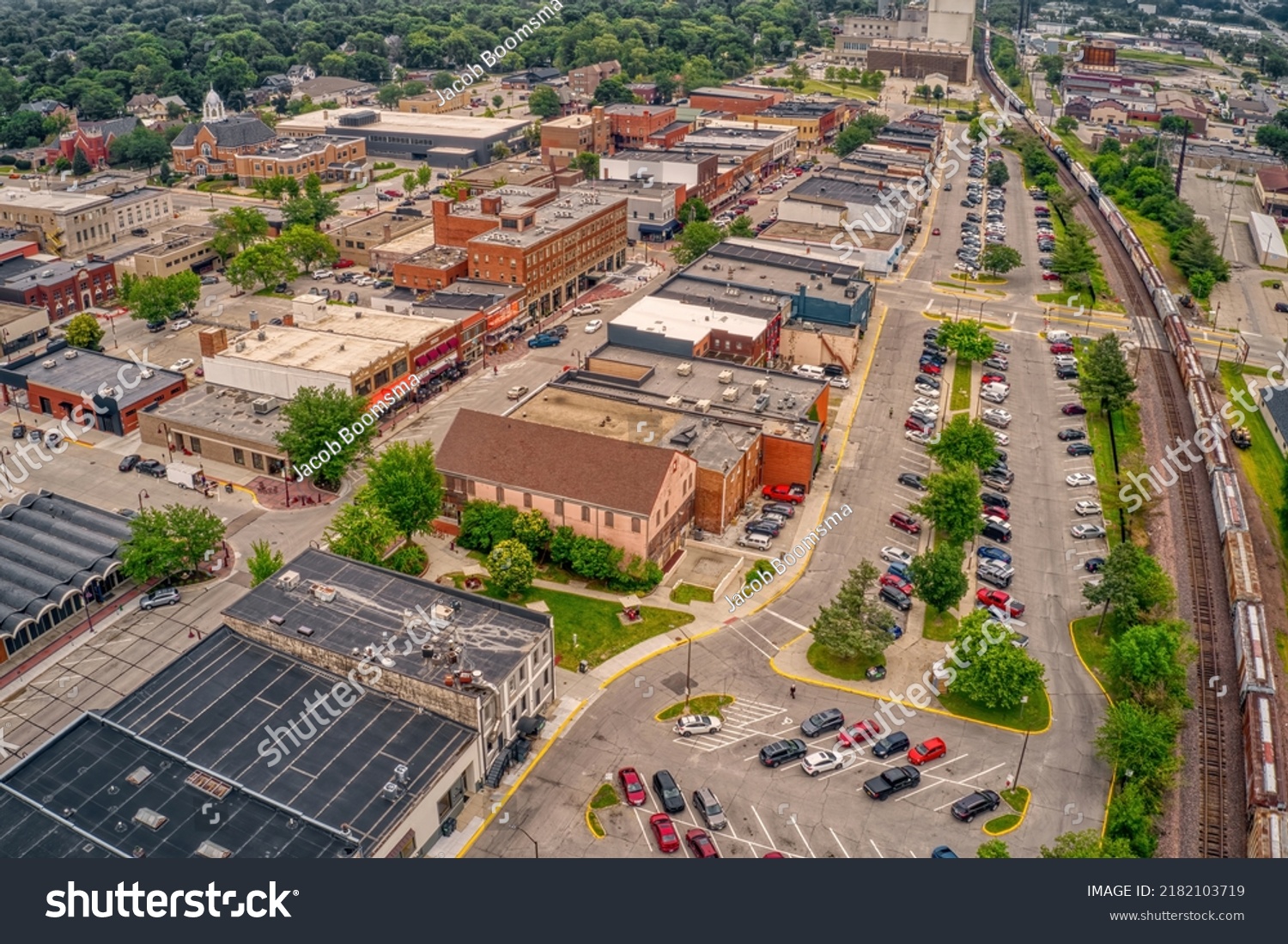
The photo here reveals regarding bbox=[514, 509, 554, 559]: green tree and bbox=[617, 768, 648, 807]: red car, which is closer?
bbox=[617, 768, 648, 807]: red car

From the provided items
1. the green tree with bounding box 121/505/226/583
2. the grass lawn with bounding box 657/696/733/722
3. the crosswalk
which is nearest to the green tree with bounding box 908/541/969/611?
the crosswalk

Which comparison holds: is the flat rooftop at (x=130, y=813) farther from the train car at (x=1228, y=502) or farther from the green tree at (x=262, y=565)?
the train car at (x=1228, y=502)

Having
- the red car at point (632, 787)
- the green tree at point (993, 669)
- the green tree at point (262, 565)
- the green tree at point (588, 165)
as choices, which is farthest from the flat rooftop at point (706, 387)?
the green tree at point (588, 165)

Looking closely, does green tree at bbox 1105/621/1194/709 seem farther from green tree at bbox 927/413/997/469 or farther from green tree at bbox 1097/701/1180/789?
green tree at bbox 927/413/997/469

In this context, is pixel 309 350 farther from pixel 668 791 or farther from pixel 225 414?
pixel 668 791


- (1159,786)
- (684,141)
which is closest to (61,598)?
(1159,786)

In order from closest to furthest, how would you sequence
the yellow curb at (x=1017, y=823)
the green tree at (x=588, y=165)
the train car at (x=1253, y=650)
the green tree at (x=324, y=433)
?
1. the yellow curb at (x=1017, y=823)
2. the train car at (x=1253, y=650)
3. the green tree at (x=324, y=433)
4. the green tree at (x=588, y=165)

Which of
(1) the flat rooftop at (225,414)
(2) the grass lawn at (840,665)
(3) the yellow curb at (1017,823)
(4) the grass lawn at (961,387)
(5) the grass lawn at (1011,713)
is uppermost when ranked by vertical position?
(1) the flat rooftop at (225,414)

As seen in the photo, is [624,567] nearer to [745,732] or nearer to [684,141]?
[745,732]

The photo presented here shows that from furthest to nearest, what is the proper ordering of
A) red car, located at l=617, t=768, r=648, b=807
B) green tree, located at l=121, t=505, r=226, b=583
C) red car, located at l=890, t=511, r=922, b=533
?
1. red car, located at l=890, t=511, r=922, b=533
2. green tree, located at l=121, t=505, r=226, b=583
3. red car, located at l=617, t=768, r=648, b=807
